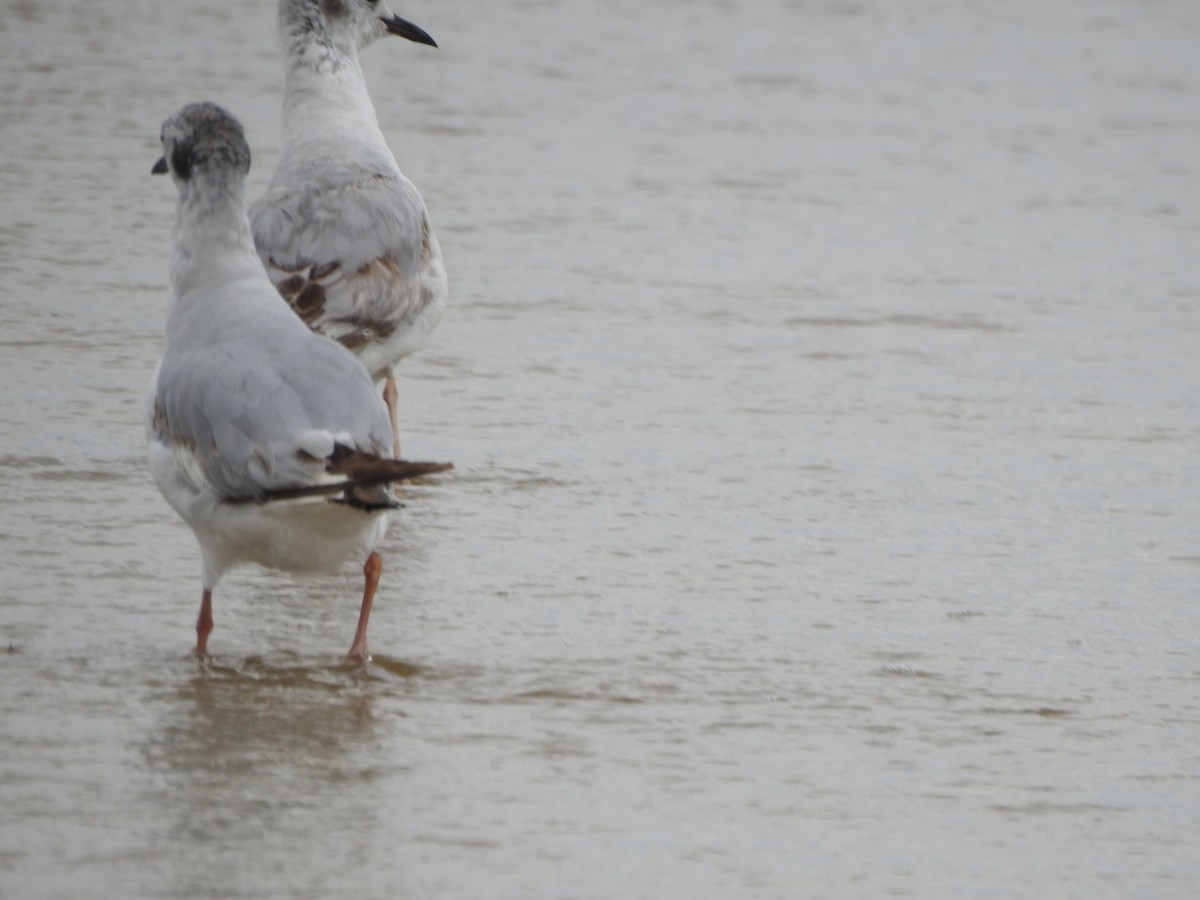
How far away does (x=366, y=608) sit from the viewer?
476cm

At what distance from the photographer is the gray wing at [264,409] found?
4.30 meters

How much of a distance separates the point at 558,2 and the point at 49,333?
9.75 m

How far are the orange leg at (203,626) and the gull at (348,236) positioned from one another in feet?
2.81

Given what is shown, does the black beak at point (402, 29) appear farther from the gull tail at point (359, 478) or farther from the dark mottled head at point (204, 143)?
the gull tail at point (359, 478)

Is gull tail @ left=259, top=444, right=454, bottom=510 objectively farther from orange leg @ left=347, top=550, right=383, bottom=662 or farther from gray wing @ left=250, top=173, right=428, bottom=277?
gray wing @ left=250, top=173, right=428, bottom=277

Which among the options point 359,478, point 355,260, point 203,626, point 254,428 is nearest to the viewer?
point 359,478

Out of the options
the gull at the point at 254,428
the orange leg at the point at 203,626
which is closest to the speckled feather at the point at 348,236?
the gull at the point at 254,428

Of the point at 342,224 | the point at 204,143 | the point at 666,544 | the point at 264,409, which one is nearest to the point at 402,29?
the point at 342,224

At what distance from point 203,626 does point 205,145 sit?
1.23 m

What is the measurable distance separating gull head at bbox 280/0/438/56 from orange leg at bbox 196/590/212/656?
323 centimetres

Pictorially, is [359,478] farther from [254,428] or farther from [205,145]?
[205,145]

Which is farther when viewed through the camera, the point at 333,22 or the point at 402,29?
the point at 402,29

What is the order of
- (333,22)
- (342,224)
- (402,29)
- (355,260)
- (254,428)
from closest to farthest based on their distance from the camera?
(254,428) → (355,260) → (342,224) → (333,22) → (402,29)

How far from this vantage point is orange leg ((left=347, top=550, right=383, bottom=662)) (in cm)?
470
